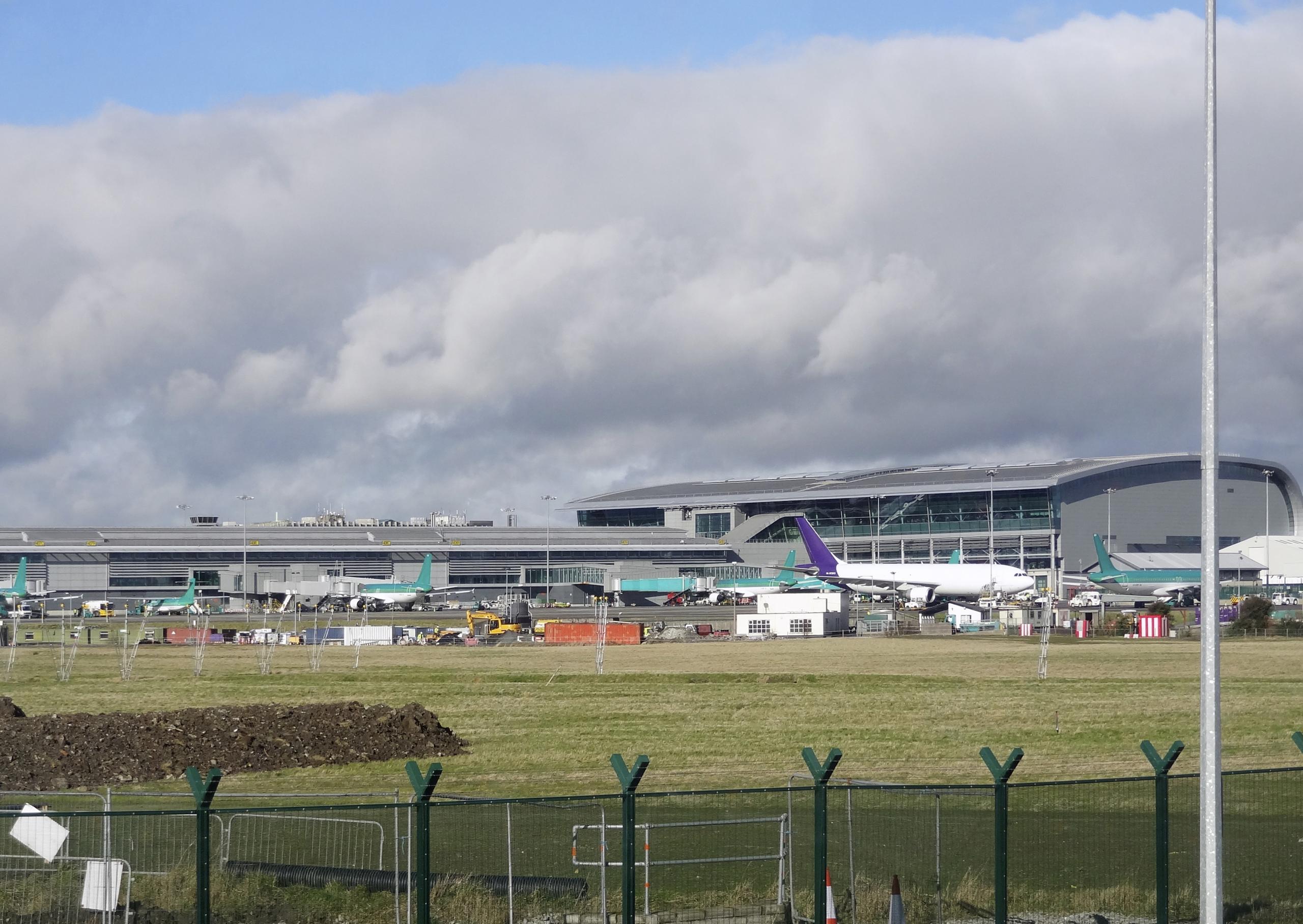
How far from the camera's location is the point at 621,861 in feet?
47.8

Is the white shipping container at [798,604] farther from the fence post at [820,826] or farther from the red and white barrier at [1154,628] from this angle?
the fence post at [820,826]

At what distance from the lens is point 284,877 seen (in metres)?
14.8

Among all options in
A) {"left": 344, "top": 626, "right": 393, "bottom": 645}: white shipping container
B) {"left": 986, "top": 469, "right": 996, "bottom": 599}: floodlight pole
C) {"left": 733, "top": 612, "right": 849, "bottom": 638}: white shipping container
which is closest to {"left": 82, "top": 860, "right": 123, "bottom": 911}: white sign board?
{"left": 344, "top": 626, "right": 393, "bottom": 645}: white shipping container

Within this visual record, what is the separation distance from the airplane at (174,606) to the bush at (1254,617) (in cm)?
8664

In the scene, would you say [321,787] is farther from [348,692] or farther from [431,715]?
[348,692]

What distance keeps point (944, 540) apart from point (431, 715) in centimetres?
14030

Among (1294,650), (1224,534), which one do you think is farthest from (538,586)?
(1294,650)

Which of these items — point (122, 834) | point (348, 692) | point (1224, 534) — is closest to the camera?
point (122, 834)

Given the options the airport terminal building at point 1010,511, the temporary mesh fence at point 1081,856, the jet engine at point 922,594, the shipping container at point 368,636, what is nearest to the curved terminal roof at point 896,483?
the airport terminal building at point 1010,511

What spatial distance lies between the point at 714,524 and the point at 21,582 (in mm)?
87862

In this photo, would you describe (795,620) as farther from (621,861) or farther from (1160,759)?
(1160,759)

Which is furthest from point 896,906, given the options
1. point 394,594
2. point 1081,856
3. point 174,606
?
point 174,606

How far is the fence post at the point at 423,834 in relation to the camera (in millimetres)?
11398

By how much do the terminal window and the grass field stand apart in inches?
4323
